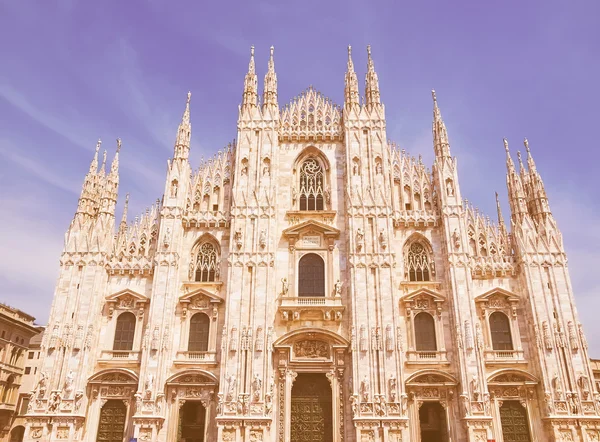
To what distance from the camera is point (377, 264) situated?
3047 centimetres

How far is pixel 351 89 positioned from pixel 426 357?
18.9 metres

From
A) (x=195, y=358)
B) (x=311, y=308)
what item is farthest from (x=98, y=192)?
(x=311, y=308)

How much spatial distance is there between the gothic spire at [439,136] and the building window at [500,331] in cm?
1076

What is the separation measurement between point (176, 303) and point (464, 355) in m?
16.8

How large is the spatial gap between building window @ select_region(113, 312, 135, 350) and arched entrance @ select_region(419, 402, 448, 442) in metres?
17.3

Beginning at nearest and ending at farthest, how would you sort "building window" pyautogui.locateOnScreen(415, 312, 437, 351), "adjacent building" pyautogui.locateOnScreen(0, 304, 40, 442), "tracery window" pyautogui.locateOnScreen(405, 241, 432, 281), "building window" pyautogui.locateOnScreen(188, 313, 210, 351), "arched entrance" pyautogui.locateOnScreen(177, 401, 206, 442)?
"arched entrance" pyautogui.locateOnScreen(177, 401, 206, 442) → "building window" pyautogui.locateOnScreen(415, 312, 437, 351) → "building window" pyautogui.locateOnScreen(188, 313, 210, 351) → "tracery window" pyautogui.locateOnScreen(405, 241, 432, 281) → "adjacent building" pyautogui.locateOnScreen(0, 304, 40, 442)

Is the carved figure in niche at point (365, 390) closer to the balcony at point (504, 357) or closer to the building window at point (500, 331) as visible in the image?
the balcony at point (504, 357)

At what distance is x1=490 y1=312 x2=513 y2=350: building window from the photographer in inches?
1157

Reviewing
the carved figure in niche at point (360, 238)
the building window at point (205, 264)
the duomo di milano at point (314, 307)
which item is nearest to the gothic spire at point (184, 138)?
the duomo di milano at point (314, 307)

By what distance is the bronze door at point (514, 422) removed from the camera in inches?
1074

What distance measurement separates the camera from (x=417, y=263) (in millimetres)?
31781

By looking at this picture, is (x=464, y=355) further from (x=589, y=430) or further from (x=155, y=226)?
(x=155, y=226)

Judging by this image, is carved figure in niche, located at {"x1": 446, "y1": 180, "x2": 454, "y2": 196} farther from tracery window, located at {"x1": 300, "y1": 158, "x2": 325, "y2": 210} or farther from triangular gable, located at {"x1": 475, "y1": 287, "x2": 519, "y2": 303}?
tracery window, located at {"x1": 300, "y1": 158, "x2": 325, "y2": 210}

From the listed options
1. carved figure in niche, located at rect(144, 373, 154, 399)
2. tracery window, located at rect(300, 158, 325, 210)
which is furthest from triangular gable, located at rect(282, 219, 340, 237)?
carved figure in niche, located at rect(144, 373, 154, 399)
